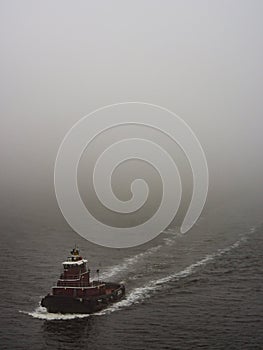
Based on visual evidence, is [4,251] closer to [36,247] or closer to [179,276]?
[36,247]

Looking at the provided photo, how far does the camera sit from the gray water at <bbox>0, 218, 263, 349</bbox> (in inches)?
818

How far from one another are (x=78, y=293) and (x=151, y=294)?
404cm

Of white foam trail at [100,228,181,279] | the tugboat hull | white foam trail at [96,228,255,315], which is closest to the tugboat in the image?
the tugboat hull

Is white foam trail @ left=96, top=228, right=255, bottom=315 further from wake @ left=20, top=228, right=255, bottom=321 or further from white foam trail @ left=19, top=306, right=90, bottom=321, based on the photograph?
white foam trail @ left=19, top=306, right=90, bottom=321

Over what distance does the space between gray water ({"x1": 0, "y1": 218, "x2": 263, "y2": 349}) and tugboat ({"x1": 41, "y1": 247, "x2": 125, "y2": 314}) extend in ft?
1.57

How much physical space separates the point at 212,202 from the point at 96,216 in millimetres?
13791

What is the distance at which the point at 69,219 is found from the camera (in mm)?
52500

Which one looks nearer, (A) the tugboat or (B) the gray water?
(B) the gray water

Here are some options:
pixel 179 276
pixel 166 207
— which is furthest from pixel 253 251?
pixel 166 207

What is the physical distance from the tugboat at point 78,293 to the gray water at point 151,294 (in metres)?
0.48

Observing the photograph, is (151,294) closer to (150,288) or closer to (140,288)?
(150,288)

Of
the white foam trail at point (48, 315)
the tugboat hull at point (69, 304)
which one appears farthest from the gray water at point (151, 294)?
the tugboat hull at point (69, 304)

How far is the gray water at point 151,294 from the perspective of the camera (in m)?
20.8

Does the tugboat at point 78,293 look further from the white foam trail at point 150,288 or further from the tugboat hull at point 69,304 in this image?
the white foam trail at point 150,288
